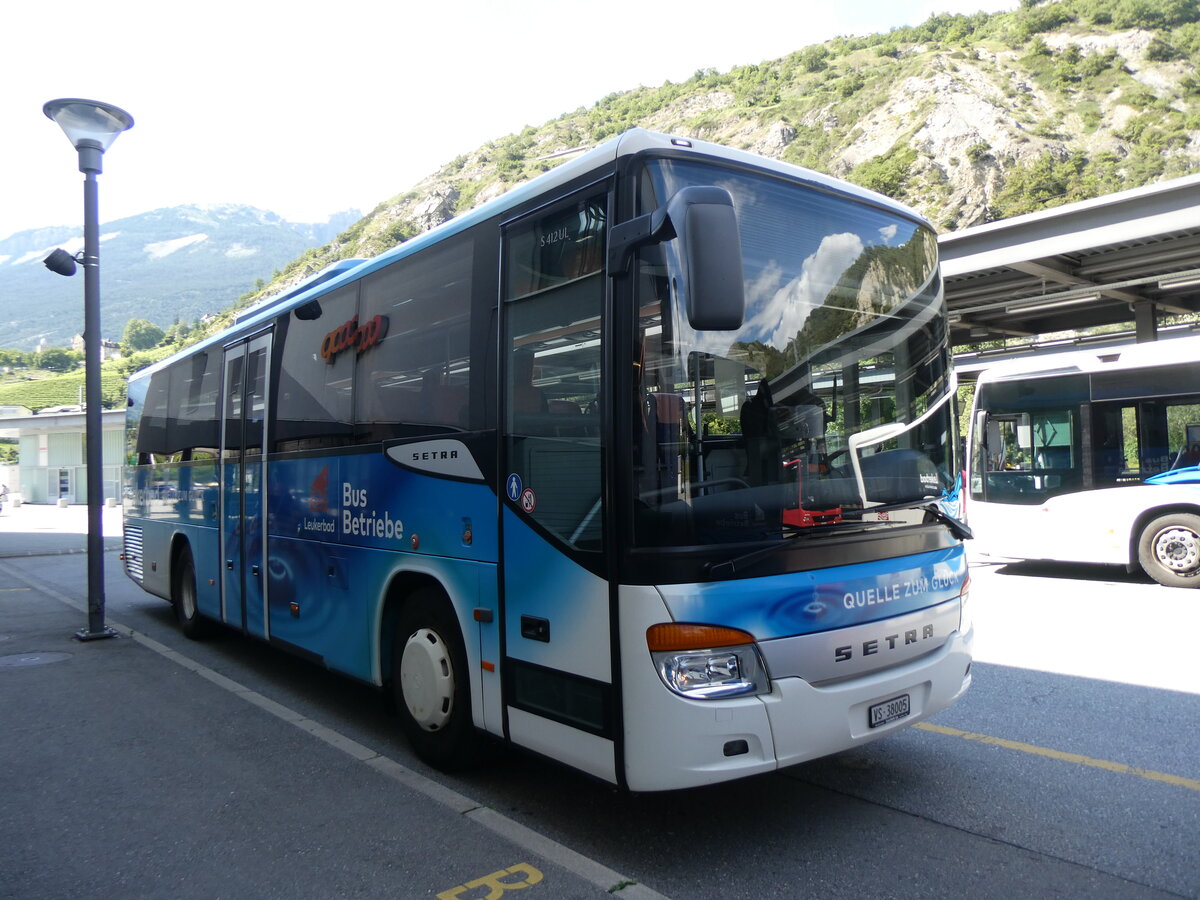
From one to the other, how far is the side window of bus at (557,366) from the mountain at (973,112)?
58.7m

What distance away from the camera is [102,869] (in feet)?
12.8

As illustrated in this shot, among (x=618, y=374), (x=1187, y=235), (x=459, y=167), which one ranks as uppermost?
(x=459, y=167)

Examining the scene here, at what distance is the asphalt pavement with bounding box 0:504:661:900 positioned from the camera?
3709 millimetres

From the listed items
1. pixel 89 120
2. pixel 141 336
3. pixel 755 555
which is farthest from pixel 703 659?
pixel 141 336

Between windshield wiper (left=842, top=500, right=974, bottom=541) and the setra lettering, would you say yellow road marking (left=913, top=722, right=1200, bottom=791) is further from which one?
windshield wiper (left=842, top=500, right=974, bottom=541)

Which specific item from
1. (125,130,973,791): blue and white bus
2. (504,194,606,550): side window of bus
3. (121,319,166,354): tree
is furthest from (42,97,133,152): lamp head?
(121,319,166,354): tree

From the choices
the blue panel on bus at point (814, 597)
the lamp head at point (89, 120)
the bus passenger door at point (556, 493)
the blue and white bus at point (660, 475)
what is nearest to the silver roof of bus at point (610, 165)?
the blue and white bus at point (660, 475)

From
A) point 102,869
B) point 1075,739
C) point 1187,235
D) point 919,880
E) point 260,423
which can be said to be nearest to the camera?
point 919,880

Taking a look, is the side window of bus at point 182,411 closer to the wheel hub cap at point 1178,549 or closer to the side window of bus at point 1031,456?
the side window of bus at point 1031,456

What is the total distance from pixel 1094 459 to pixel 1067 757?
775cm

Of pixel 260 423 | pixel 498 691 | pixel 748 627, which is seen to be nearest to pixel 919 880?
pixel 748 627

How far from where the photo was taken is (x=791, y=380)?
13.1 ft

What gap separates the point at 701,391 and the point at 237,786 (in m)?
3.34

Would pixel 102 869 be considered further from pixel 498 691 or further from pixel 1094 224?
pixel 1094 224
